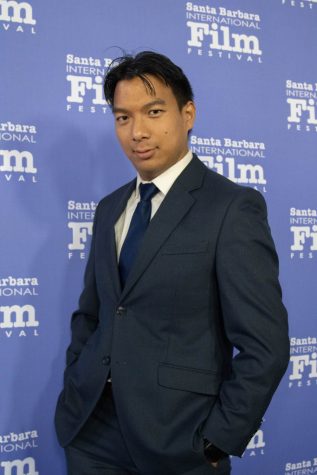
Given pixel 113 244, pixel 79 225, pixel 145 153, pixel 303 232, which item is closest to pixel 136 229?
pixel 113 244

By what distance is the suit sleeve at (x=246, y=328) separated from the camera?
131 centimetres

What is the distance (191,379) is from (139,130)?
0.65 meters

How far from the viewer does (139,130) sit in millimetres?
1507

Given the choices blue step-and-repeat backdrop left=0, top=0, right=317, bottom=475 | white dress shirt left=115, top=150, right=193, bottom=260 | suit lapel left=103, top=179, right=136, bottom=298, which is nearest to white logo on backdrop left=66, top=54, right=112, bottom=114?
blue step-and-repeat backdrop left=0, top=0, right=317, bottom=475

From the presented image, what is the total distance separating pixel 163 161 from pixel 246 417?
2.23ft

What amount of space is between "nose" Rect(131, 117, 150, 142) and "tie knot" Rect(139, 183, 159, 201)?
0.13 m

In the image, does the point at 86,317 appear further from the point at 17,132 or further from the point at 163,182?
the point at 17,132

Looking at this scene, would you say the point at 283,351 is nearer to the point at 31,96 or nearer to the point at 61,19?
the point at 31,96

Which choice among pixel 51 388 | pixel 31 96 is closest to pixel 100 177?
pixel 31 96

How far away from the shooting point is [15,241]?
203cm

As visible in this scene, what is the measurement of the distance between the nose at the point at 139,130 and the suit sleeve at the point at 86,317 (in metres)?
0.41

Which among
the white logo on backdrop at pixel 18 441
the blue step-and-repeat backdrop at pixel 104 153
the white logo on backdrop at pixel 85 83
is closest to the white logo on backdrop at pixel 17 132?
the blue step-and-repeat backdrop at pixel 104 153

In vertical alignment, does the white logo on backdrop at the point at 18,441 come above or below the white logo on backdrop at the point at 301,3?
below

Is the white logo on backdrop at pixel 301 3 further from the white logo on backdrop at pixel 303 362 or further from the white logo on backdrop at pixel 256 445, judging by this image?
the white logo on backdrop at pixel 256 445
